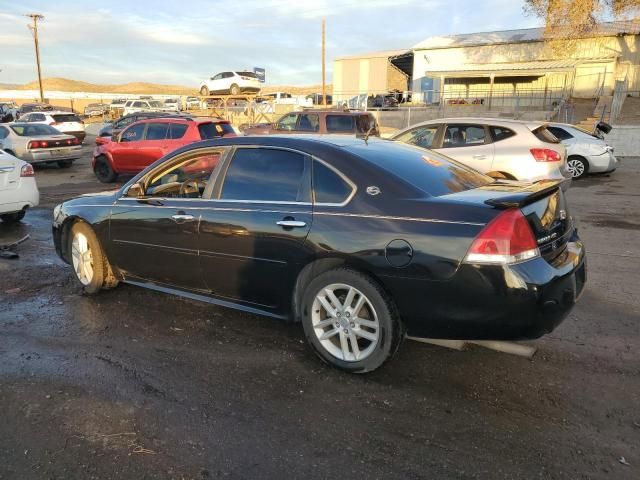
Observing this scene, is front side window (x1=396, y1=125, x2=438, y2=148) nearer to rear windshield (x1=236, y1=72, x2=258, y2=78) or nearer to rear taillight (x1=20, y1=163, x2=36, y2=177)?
rear taillight (x1=20, y1=163, x2=36, y2=177)

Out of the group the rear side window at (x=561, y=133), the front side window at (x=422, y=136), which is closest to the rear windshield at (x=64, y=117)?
the front side window at (x=422, y=136)

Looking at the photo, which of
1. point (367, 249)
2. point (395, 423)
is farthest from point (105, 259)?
point (395, 423)

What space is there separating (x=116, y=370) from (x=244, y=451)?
1.37 m

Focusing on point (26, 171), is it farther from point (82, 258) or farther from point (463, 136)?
point (463, 136)

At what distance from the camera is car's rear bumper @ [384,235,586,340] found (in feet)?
9.93

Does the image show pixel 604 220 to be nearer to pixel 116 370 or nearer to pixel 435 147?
pixel 435 147

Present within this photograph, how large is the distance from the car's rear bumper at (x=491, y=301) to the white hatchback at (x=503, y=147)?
245 inches

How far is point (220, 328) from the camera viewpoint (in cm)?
436

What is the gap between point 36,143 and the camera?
1625 centimetres

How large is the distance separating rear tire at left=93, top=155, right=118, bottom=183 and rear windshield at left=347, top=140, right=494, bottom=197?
38.7ft

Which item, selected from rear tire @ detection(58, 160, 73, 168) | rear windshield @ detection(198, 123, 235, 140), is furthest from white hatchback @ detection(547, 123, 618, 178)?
rear tire @ detection(58, 160, 73, 168)

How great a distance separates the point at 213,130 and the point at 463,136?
21.1ft

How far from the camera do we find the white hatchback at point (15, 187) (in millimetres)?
8180

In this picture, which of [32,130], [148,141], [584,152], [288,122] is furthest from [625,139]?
[32,130]
